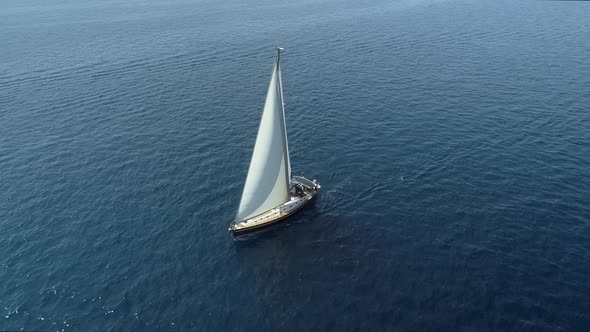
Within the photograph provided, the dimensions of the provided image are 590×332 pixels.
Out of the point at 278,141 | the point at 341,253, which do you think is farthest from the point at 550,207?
the point at 278,141

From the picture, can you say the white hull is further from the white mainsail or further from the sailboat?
the white mainsail

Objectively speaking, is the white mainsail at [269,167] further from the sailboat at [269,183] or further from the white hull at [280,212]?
the white hull at [280,212]

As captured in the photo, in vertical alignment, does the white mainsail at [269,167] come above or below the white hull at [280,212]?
above

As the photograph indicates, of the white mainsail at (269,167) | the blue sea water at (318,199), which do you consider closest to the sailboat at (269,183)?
the white mainsail at (269,167)

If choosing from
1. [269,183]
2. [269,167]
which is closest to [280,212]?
[269,183]

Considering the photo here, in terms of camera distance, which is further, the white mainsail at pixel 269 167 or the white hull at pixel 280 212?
the white hull at pixel 280 212
